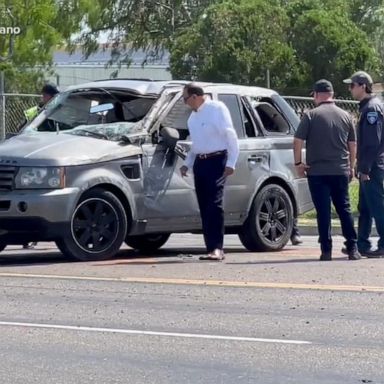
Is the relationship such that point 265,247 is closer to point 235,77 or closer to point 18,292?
point 18,292

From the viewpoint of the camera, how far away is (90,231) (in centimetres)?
1221

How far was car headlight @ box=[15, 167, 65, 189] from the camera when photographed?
39.0 feet

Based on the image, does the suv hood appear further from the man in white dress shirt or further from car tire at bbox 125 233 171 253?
car tire at bbox 125 233 171 253

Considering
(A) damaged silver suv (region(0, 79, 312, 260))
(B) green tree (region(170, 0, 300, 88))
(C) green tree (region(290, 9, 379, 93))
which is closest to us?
(A) damaged silver suv (region(0, 79, 312, 260))

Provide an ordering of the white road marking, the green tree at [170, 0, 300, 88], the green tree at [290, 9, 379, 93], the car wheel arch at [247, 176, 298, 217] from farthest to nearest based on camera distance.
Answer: the green tree at [290, 9, 379, 93] < the green tree at [170, 0, 300, 88] < the car wheel arch at [247, 176, 298, 217] < the white road marking

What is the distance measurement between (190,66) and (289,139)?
21.8 meters

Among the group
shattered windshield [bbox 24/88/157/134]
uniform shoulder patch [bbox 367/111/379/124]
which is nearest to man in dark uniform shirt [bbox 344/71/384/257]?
uniform shoulder patch [bbox 367/111/379/124]

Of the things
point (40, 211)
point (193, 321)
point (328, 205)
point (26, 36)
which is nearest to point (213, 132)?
point (328, 205)

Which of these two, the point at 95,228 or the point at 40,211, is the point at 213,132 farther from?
the point at 40,211

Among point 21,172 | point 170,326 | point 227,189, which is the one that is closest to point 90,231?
point 21,172

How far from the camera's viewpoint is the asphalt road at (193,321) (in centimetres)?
743

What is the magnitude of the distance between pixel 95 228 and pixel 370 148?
9.36 feet

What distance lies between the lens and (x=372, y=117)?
12.5 m

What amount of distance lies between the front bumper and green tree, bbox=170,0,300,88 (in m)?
21.6
